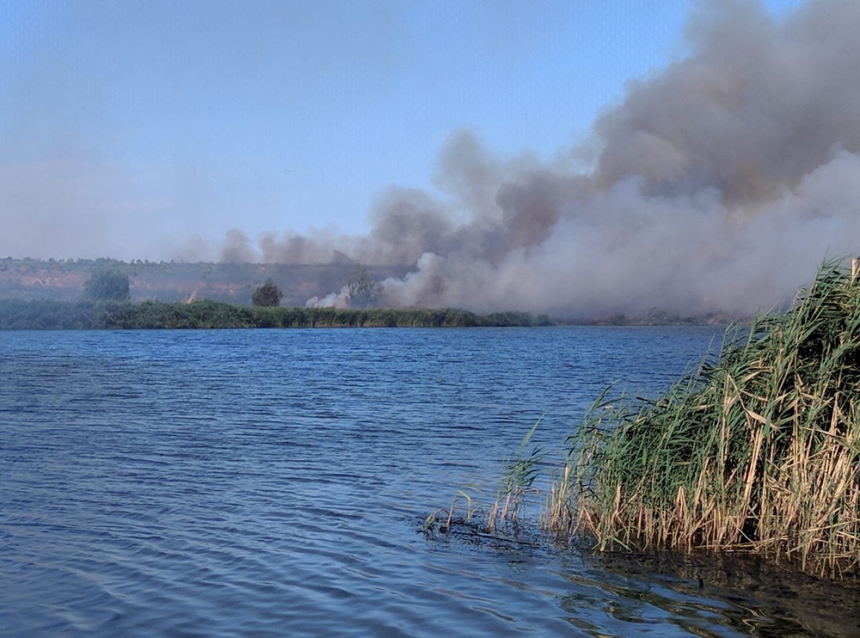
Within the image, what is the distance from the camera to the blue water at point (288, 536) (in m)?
8.86

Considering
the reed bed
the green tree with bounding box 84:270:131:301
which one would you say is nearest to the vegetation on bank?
the green tree with bounding box 84:270:131:301

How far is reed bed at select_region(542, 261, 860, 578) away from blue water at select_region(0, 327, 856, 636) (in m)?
1.01

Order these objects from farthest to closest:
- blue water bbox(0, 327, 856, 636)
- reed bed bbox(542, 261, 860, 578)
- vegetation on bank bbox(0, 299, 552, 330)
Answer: vegetation on bank bbox(0, 299, 552, 330) < reed bed bbox(542, 261, 860, 578) < blue water bbox(0, 327, 856, 636)

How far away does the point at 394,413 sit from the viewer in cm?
2745

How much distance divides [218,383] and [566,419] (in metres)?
18.8

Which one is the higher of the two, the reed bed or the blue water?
the reed bed

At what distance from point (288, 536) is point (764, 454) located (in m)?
6.43

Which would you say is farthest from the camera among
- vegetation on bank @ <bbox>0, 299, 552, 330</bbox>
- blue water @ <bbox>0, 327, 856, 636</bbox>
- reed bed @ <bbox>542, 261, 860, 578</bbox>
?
vegetation on bank @ <bbox>0, 299, 552, 330</bbox>

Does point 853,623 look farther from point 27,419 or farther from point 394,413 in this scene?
point 27,419

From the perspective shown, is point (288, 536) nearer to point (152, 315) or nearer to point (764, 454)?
point (764, 454)

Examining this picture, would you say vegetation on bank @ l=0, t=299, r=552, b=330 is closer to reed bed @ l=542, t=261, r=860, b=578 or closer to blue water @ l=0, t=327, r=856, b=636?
blue water @ l=0, t=327, r=856, b=636

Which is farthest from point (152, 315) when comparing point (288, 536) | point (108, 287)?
point (288, 536)

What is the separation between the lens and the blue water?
8859 mm

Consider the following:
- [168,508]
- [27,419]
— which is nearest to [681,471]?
[168,508]
